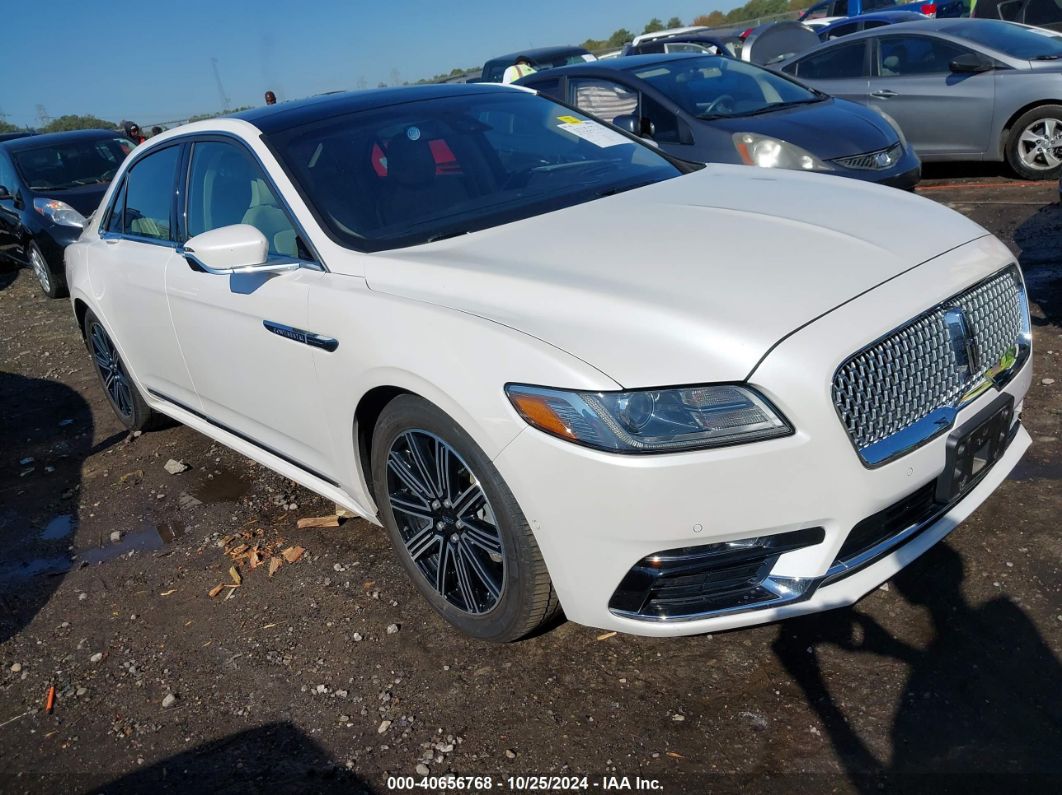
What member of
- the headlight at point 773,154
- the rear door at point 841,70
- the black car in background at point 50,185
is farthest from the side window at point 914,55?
the black car in background at point 50,185

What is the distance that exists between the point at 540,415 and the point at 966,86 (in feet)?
25.8

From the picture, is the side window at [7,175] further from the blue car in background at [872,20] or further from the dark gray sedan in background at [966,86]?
the blue car in background at [872,20]

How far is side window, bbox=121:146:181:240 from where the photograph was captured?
4.20m

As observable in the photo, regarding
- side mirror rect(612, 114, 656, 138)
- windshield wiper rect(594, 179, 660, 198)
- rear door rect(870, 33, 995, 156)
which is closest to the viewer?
windshield wiper rect(594, 179, 660, 198)

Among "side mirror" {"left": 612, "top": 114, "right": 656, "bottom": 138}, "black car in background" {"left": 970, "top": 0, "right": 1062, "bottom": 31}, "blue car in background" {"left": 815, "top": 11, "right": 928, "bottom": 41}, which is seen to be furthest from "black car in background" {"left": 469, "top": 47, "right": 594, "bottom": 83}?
"side mirror" {"left": 612, "top": 114, "right": 656, "bottom": 138}

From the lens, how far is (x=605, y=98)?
25.7 ft

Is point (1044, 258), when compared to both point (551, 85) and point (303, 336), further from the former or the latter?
point (303, 336)

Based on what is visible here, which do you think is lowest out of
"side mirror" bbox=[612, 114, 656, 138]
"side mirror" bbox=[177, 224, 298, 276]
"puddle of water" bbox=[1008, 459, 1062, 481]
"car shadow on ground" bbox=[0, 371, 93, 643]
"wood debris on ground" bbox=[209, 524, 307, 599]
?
"car shadow on ground" bbox=[0, 371, 93, 643]

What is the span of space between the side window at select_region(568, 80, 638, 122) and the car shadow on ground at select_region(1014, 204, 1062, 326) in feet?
10.4

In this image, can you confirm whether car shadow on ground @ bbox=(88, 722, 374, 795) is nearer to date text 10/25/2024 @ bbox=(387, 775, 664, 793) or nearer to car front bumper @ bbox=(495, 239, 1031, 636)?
date text 10/25/2024 @ bbox=(387, 775, 664, 793)

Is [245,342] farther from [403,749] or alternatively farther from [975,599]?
[975,599]

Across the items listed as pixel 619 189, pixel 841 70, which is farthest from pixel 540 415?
pixel 841 70

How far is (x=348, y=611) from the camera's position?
3324 millimetres

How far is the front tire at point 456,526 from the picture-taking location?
258 cm
